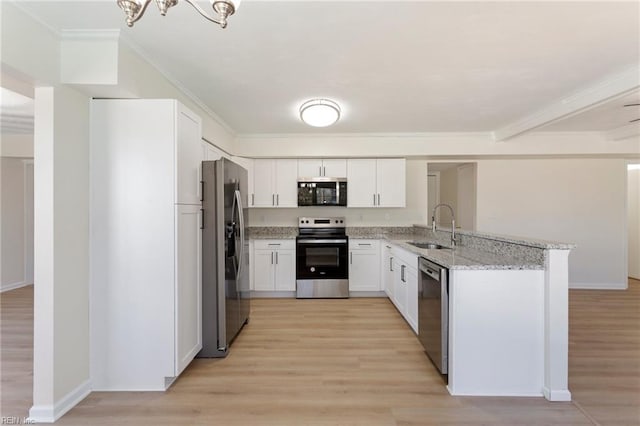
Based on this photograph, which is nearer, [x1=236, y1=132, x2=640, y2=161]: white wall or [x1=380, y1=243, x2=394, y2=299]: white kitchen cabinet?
[x1=380, y1=243, x2=394, y2=299]: white kitchen cabinet

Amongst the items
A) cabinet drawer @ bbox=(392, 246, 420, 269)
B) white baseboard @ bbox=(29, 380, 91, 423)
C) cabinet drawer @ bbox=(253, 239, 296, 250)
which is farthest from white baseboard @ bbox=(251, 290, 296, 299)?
white baseboard @ bbox=(29, 380, 91, 423)

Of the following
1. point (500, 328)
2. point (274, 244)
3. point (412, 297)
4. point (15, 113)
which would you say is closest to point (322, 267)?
point (274, 244)

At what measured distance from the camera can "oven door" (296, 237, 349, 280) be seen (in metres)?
4.71

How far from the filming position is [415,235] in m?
5.11

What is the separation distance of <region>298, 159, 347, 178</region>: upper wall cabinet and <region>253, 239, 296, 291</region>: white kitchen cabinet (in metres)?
1.11

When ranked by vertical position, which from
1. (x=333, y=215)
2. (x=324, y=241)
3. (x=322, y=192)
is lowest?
(x=324, y=241)

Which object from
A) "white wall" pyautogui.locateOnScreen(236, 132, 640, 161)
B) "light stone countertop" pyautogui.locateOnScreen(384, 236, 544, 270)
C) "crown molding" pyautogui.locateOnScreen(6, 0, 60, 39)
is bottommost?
"light stone countertop" pyautogui.locateOnScreen(384, 236, 544, 270)

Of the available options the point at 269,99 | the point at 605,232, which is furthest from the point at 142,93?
the point at 605,232

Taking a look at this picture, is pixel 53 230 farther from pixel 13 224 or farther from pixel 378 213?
pixel 13 224

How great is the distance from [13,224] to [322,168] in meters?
5.34

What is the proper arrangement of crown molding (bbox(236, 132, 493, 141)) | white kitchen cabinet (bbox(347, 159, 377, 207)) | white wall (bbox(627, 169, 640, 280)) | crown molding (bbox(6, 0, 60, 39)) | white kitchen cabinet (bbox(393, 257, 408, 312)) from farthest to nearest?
white wall (bbox(627, 169, 640, 280)) → white kitchen cabinet (bbox(347, 159, 377, 207)) → crown molding (bbox(236, 132, 493, 141)) → white kitchen cabinet (bbox(393, 257, 408, 312)) → crown molding (bbox(6, 0, 60, 39))

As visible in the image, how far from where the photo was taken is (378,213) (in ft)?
17.7

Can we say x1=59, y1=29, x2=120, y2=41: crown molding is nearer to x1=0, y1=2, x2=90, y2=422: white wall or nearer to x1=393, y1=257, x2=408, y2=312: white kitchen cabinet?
x1=0, y1=2, x2=90, y2=422: white wall

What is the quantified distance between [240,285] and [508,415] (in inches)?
96.9
